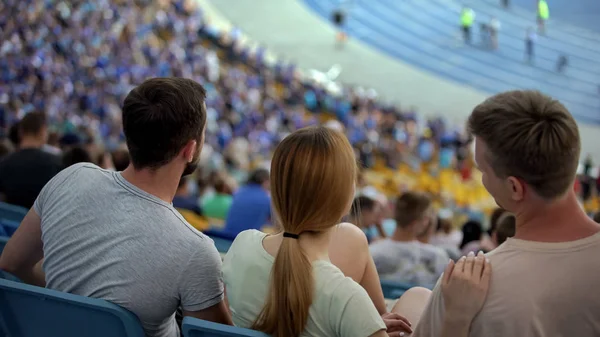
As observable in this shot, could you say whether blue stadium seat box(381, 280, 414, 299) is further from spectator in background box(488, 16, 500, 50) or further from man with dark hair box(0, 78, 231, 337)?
spectator in background box(488, 16, 500, 50)

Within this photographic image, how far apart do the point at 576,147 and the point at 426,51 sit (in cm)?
2235

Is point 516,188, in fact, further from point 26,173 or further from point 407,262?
point 26,173

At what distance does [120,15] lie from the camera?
1866 centimetres

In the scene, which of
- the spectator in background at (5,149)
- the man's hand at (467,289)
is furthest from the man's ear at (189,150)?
the spectator in background at (5,149)

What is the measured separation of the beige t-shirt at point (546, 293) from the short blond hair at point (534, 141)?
0.37 ft

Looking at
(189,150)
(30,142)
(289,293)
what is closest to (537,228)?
(289,293)

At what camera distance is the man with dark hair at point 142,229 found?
1709mm

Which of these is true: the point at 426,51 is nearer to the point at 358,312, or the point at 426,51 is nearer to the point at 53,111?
the point at 53,111

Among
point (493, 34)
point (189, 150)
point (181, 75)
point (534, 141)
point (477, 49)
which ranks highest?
point (534, 141)

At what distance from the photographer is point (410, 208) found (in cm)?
324

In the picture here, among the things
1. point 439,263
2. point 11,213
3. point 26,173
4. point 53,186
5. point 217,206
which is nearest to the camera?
point 53,186

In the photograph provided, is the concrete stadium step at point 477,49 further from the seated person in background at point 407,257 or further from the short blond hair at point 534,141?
the short blond hair at point 534,141

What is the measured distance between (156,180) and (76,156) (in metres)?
2.10

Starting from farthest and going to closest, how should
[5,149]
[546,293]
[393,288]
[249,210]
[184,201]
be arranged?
[184,201], [249,210], [5,149], [393,288], [546,293]
